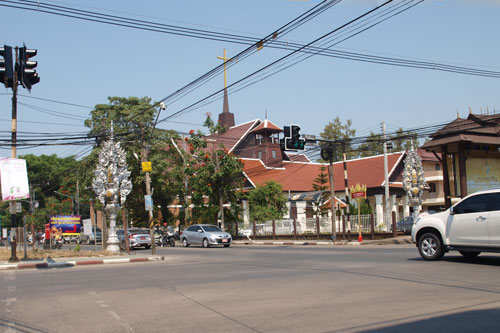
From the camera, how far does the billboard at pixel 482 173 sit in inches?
1201

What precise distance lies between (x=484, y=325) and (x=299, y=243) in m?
28.8

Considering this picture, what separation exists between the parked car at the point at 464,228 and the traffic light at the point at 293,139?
960 cm

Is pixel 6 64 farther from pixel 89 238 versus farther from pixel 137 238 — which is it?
pixel 89 238

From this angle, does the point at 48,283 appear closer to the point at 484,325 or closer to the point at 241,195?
the point at 484,325

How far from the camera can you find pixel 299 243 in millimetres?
35344

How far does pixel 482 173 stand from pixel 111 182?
75.7 feet

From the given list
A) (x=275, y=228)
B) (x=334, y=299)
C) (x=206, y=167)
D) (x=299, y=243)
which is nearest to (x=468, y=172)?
(x=299, y=243)

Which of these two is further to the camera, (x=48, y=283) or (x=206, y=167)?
(x=206, y=167)

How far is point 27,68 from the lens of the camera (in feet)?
60.6

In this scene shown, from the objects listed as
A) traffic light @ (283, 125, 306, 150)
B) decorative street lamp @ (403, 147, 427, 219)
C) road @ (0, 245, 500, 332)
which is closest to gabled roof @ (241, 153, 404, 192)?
decorative street lamp @ (403, 147, 427, 219)

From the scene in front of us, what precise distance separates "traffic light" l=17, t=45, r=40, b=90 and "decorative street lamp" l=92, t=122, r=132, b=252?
1136 centimetres

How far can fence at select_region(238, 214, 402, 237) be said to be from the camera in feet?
112

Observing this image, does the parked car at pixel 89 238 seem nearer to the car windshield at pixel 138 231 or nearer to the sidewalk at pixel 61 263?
the car windshield at pixel 138 231

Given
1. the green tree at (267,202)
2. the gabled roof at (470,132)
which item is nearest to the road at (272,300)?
the gabled roof at (470,132)
